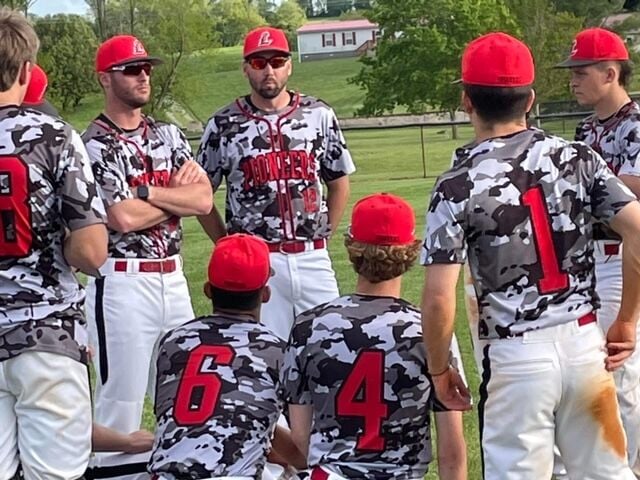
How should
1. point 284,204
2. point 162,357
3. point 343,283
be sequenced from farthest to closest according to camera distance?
point 343,283 → point 284,204 → point 162,357

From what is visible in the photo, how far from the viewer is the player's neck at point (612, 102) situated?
557 centimetres

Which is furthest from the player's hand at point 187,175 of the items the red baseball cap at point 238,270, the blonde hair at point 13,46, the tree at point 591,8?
the tree at point 591,8

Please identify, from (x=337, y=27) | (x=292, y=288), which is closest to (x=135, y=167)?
(x=292, y=288)

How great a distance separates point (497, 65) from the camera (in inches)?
151

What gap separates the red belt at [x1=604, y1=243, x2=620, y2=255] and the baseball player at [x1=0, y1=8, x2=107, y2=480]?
109 inches

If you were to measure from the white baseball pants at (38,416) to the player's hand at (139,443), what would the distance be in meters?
0.90

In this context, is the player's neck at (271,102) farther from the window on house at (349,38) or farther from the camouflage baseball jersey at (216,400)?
the window on house at (349,38)

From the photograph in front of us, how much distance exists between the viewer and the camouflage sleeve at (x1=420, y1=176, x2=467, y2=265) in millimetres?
3748

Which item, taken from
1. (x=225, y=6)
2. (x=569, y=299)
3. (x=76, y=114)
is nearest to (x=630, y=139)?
(x=569, y=299)

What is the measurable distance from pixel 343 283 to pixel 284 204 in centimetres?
583

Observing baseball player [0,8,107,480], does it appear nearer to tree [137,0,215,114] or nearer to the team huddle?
the team huddle

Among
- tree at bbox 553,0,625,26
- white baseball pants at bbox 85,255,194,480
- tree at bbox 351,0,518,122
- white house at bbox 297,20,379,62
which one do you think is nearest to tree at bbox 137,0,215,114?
tree at bbox 351,0,518,122

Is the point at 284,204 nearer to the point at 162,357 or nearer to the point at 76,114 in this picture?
the point at 162,357

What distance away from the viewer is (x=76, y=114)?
47.5m
